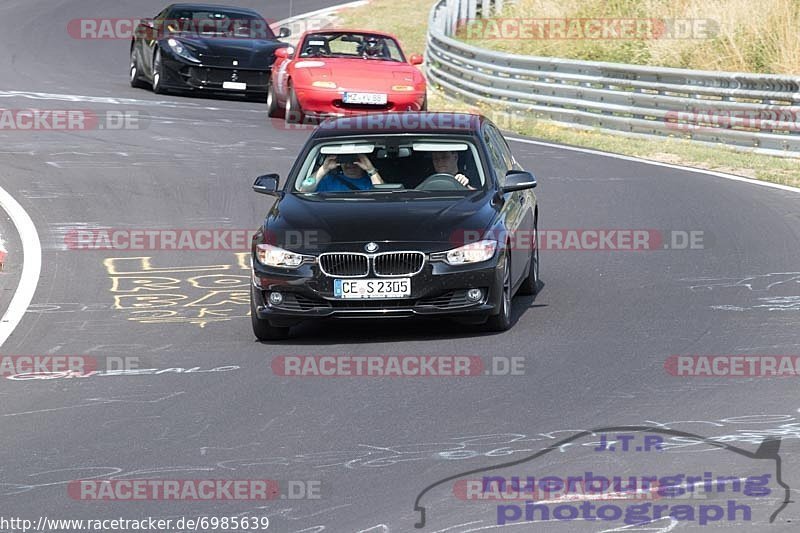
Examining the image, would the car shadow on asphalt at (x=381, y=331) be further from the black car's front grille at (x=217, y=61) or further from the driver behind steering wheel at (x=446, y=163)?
the black car's front grille at (x=217, y=61)

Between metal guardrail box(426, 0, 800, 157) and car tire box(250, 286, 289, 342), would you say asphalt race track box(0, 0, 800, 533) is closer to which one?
car tire box(250, 286, 289, 342)

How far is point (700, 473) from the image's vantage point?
704 cm

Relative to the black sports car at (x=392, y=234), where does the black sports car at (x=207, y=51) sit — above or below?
below

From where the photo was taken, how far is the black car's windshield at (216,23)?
2659cm

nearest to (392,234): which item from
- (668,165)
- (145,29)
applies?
(668,165)

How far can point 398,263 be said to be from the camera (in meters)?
10.5

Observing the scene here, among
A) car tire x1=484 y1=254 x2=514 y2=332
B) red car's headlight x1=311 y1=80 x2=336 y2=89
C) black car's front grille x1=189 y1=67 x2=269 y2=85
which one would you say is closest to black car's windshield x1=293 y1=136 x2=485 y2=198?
car tire x1=484 y1=254 x2=514 y2=332

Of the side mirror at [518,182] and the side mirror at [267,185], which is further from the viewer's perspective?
the side mirror at [267,185]

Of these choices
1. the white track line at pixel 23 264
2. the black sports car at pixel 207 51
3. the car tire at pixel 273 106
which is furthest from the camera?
the black sports car at pixel 207 51

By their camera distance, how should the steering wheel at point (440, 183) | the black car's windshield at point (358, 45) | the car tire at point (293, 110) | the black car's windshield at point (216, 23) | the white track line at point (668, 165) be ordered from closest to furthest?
1. the steering wheel at point (440, 183)
2. the white track line at point (668, 165)
3. the car tire at point (293, 110)
4. the black car's windshield at point (358, 45)
5. the black car's windshield at point (216, 23)

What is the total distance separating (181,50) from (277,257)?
15941mm

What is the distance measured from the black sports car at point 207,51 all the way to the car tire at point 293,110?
9.51 ft

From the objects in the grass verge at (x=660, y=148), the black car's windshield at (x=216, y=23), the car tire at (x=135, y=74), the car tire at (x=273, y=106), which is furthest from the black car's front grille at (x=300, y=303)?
the car tire at (x=135, y=74)

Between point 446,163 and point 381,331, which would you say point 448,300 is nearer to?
point 381,331
